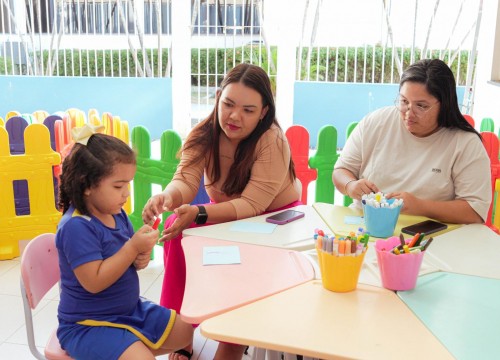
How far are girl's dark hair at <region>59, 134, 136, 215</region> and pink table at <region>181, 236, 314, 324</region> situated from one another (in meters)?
0.38

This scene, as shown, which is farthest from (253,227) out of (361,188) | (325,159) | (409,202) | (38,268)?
(325,159)

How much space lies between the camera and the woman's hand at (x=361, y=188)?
2.21 meters

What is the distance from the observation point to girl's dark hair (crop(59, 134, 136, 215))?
1.68m

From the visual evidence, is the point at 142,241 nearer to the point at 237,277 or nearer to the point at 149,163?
the point at 237,277

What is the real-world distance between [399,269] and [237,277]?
18.2 inches

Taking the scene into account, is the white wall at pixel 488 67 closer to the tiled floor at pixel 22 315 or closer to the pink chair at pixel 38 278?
the tiled floor at pixel 22 315

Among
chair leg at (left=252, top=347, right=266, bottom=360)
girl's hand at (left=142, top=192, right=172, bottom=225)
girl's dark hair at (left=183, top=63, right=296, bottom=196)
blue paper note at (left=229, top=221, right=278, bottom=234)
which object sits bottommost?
chair leg at (left=252, top=347, right=266, bottom=360)

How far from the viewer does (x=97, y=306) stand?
1.71 metres

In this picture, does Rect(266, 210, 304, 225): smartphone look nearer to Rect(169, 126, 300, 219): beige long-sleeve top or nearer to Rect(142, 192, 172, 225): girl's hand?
Rect(169, 126, 300, 219): beige long-sleeve top

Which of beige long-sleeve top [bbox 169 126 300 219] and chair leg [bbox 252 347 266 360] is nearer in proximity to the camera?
chair leg [bbox 252 347 266 360]

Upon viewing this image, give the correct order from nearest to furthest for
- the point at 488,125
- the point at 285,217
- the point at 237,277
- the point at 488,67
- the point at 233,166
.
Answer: the point at 237,277 < the point at 285,217 < the point at 233,166 < the point at 488,125 < the point at 488,67

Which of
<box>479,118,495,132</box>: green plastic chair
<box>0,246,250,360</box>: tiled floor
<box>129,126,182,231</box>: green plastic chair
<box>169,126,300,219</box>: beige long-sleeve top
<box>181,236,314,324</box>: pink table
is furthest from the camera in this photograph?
<box>479,118,495,132</box>: green plastic chair

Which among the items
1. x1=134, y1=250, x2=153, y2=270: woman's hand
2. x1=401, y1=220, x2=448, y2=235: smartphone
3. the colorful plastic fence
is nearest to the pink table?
x1=134, y1=250, x2=153, y2=270: woman's hand

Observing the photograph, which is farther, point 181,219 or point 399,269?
point 181,219
